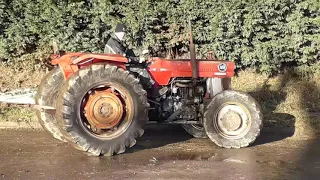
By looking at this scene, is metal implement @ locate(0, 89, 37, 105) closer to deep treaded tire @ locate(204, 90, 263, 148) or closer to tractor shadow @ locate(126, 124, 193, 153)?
tractor shadow @ locate(126, 124, 193, 153)

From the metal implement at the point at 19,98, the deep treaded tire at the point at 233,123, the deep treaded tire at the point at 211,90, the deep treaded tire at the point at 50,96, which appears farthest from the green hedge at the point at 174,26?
the deep treaded tire at the point at 233,123

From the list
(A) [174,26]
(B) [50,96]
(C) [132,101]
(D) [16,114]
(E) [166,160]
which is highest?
(A) [174,26]

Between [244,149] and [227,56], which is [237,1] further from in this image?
[244,149]

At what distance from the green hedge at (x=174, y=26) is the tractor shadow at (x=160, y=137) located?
2.45 m

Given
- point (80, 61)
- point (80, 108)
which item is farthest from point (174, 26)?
point (80, 108)

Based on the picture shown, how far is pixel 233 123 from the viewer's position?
8031 mm

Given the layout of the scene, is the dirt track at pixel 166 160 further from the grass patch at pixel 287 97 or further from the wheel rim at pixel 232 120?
the grass patch at pixel 287 97

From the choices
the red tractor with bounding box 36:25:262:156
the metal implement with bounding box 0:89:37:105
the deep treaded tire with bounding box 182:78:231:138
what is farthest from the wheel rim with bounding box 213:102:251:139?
the metal implement with bounding box 0:89:37:105

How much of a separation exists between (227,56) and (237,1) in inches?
46.4

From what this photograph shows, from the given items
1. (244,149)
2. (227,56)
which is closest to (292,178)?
(244,149)

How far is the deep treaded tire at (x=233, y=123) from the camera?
794cm

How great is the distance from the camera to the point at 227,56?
1141cm

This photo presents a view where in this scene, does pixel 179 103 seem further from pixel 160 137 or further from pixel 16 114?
pixel 16 114

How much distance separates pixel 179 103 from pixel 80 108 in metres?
1.68
